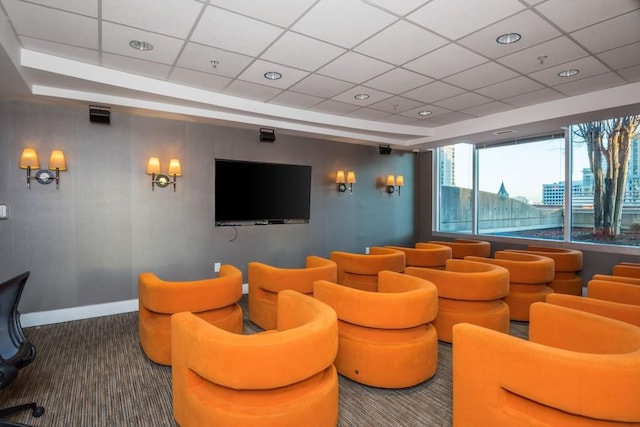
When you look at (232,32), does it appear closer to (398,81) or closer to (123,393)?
(398,81)

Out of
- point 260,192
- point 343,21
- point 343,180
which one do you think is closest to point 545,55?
point 343,21

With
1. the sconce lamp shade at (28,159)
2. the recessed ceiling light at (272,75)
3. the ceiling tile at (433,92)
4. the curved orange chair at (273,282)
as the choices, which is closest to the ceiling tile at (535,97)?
the ceiling tile at (433,92)

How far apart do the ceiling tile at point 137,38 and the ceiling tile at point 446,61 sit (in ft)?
7.83

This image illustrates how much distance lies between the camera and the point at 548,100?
4.77 meters

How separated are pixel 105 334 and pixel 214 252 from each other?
1830mm

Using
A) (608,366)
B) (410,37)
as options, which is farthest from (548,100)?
(608,366)

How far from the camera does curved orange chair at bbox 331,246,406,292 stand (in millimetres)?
4492

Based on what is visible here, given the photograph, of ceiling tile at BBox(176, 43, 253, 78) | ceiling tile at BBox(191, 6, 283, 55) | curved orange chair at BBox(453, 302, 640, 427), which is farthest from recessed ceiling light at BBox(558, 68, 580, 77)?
ceiling tile at BBox(176, 43, 253, 78)

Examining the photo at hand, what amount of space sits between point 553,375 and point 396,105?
416 centimetres

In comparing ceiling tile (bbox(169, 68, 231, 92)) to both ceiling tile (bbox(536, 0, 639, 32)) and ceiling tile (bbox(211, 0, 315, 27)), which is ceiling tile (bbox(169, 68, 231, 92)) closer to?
ceiling tile (bbox(211, 0, 315, 27))

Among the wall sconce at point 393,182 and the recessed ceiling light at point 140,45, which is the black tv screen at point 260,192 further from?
the recessed ceiling light at point 140,45

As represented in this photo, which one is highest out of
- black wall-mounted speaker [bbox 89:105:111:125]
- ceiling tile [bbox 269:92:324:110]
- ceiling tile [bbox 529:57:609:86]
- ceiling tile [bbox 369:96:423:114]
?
ceiling tile [bbox 269:92:324:110]

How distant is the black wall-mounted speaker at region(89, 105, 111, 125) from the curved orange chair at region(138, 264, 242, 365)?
2297 millimetres

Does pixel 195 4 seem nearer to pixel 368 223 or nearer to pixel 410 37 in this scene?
pixel 410 37
